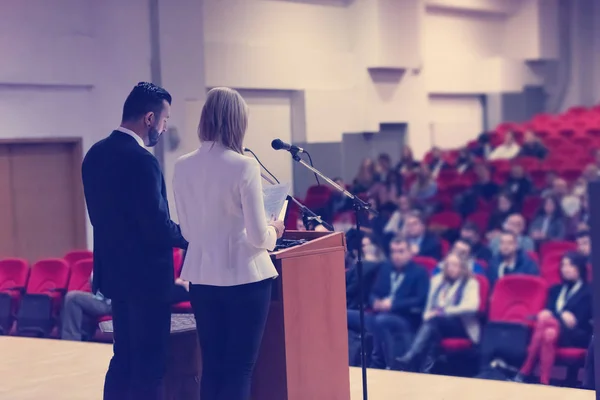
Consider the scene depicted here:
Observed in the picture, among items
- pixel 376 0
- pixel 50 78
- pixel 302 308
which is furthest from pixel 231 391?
pixel 376 0

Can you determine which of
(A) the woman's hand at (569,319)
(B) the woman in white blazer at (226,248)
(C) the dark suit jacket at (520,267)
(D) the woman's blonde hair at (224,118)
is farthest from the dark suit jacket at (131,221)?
(C) the dark suit jacket at (520,267)

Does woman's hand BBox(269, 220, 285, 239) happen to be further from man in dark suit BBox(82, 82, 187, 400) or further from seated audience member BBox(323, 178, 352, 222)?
seated audience member BBox(323, 178, 352, 222)

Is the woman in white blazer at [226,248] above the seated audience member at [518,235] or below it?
above

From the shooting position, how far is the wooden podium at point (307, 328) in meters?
2.88

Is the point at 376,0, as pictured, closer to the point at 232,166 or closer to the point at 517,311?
the point at 517,311

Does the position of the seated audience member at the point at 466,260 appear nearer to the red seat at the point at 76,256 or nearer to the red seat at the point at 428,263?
the red seat at the point at 428,263

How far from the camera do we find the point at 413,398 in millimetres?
3740

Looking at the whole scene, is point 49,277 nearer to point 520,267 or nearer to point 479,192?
point 520,267

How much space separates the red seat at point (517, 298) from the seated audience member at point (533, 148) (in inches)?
258

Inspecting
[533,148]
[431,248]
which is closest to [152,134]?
[431,248]

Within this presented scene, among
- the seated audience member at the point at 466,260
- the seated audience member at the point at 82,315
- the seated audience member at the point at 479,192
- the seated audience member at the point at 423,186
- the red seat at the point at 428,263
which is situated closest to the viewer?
the seated audience member at the point at 466,260

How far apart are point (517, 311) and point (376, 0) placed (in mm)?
7286

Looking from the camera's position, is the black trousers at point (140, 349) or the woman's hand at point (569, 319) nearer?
the black trousers at point (140, 349)

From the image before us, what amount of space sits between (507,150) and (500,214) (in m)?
4.21
